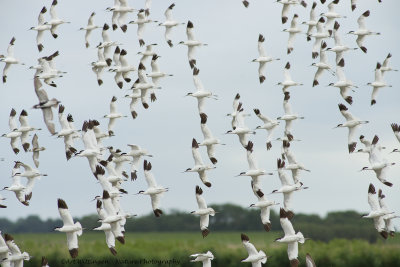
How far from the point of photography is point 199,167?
26.0 m

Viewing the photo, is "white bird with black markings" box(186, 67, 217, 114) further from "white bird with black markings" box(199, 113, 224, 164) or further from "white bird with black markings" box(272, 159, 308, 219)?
"white bird with black markings" box(272, 159, 308, 219)

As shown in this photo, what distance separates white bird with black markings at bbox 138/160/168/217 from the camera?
25.5 metres

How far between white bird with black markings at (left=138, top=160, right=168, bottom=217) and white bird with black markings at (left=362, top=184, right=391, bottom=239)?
6139 millimetres

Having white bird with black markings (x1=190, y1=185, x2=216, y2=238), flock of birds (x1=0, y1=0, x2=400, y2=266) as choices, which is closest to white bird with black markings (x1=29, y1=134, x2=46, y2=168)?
flock of birds (x1=0, y1=0, x2=400, y2=266)

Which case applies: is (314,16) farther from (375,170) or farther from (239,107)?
(375,170)

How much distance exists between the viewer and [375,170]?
24781 millimetres

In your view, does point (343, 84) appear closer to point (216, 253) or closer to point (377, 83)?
point (377, 83)

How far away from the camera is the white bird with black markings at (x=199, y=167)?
2600cm

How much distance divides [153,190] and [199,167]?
A: 163 centimetres

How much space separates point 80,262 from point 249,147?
25.3ft

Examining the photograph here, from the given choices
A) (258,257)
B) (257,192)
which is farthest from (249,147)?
(258,257)

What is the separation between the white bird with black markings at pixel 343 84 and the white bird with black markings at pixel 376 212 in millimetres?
3767

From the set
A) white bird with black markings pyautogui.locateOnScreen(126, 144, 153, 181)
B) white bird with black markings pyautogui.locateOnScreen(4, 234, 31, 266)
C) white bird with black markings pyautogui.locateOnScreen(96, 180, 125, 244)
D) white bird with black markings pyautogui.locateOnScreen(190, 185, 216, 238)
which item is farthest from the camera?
white bird with black markings pyautogui.locateOnScreen(126, 144, 153, 181)

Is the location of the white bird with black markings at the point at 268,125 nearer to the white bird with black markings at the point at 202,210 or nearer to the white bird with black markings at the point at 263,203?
the white bird with black markings at the point at 263,203
